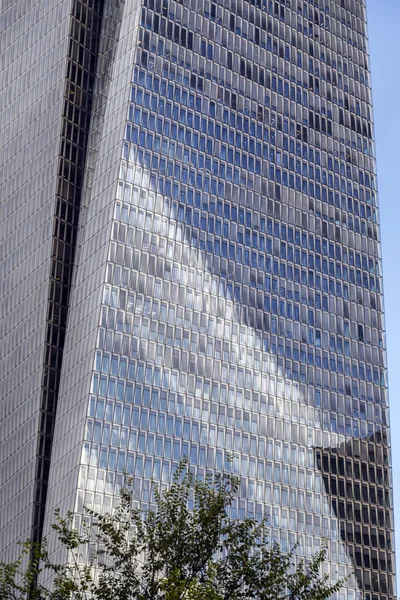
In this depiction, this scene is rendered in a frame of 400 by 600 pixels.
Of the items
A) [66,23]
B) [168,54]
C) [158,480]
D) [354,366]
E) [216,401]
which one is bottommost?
[158,480]

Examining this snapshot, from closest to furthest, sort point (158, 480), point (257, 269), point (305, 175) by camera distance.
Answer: point (158, 480) < point (257, 269) < point (305, 175)

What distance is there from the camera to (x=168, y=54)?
170875 millimetres

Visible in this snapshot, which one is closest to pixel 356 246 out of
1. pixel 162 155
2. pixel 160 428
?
pixel 162 155

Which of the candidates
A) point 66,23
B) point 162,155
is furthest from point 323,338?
point 66,23

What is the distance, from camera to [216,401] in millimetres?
157750

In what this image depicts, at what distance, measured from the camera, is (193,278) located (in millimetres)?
161625

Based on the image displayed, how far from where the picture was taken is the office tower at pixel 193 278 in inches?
6014

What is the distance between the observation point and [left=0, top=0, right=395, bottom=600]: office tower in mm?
152750

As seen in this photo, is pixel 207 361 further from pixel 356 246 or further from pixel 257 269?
pixel 356 246

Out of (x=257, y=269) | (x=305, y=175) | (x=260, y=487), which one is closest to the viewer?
(x=260, y=487)

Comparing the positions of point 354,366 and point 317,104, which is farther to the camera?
point 317,104

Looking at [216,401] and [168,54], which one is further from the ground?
[168,54]

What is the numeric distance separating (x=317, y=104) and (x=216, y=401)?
5722 cm

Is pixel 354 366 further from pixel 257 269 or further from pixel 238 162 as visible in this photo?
pixel 238 162
